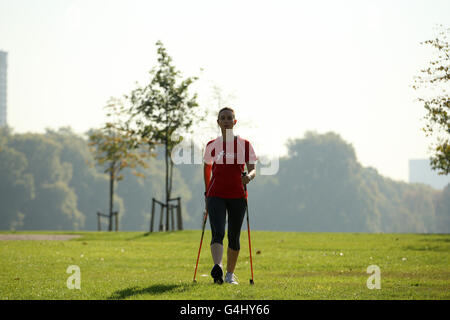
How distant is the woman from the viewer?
898 centimetres

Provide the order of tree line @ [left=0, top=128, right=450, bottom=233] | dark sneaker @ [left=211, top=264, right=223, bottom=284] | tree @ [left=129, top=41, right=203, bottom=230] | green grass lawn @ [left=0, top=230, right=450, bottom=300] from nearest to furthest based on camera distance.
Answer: green grass lawn @ [left=0, top=230, right=450, bottom=300] < dark sneaker @ [left=211, top=264, right=223, bottom=284] < tree @ [left=129, top=41, right=203, bottom=230] < tree line @ [left=0, top=128, right=450, bottom=233]

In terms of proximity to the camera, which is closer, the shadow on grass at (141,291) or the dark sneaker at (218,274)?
the shadow on grass at (141,291)

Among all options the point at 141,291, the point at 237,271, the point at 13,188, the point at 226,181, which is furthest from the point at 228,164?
the point at 13,188

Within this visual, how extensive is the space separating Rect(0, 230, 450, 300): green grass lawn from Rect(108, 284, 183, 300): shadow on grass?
0.01 metres

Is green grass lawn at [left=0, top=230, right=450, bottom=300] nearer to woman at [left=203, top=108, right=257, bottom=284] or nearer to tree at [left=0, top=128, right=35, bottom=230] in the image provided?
woman at [left=203, top=108, right=257, bottom=284]

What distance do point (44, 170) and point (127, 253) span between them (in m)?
84.9

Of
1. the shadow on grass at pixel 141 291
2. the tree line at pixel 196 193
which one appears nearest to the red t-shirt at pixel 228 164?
the shadow on grass at pixel 141 291

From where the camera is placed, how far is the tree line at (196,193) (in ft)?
313

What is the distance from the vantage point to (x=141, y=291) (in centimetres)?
859

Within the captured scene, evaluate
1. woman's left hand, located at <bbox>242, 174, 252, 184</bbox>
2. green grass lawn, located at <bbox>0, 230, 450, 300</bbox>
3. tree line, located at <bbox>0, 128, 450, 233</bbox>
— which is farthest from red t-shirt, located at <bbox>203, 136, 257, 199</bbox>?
tree line, located at <bbox>0, 128, 450, 233</bbox>

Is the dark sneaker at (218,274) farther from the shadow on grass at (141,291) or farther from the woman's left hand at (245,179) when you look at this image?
the woman's left hand at (245,179)

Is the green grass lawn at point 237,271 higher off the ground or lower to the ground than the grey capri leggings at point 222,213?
lower

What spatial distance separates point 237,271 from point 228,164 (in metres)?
4.35

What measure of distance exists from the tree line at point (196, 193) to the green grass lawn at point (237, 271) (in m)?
76.2
